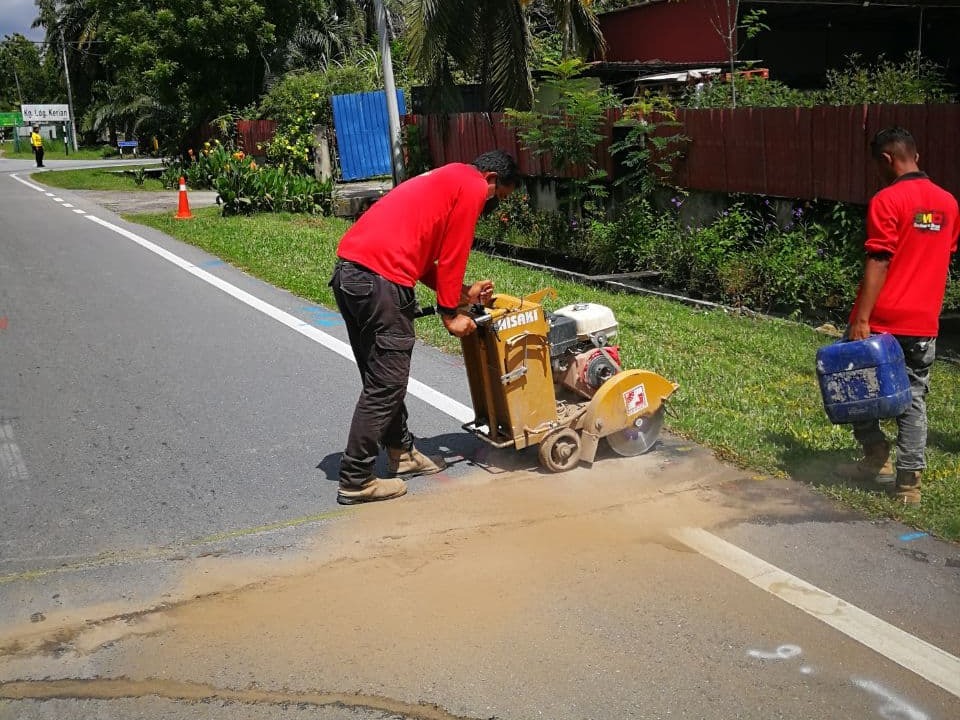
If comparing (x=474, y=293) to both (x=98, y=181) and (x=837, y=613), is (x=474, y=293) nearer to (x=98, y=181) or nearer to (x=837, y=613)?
(x=837, y=613)

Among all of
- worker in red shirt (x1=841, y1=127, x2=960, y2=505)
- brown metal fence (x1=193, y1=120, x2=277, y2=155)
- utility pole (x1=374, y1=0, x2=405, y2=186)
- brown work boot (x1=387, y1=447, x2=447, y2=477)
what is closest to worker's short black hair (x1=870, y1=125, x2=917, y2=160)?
worker in red shirt (x1=841, y1=127, x2=960, y2=505)

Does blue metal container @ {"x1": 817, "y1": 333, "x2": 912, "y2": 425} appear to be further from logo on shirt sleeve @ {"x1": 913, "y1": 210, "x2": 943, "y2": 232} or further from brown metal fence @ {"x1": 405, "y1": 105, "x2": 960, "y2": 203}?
brown metal fence @ {"x1": 405, "y1": 105, "x2": 960, "y2": 203}

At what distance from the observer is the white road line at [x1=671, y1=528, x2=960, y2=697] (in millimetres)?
3424

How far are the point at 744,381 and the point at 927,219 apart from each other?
8.32ft

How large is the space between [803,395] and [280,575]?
3.96 m

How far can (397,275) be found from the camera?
4.82m

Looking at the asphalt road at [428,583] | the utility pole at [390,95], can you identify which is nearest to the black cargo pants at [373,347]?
the asphalt road at [428,583]

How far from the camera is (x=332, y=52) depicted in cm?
3422

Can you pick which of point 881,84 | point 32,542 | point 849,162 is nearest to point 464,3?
point 881,84

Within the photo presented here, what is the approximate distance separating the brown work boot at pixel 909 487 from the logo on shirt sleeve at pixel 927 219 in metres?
1.18

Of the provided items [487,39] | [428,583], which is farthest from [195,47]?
[428,583]

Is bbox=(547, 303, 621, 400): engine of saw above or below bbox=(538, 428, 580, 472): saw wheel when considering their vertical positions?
above

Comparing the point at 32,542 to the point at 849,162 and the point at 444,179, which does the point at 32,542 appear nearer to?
the point at 444,179

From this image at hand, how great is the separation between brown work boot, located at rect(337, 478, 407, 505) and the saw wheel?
80 centimetres
